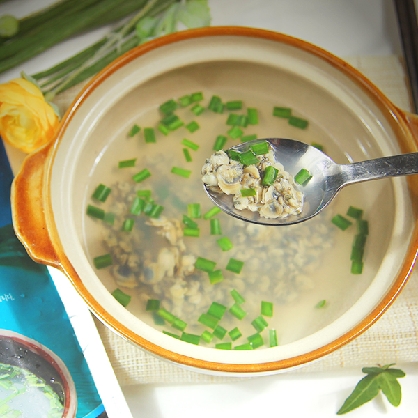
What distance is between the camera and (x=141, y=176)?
95 cm

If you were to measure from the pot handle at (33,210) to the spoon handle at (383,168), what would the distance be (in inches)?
19.0

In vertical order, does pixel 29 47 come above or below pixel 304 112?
above

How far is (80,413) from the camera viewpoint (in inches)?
32.9

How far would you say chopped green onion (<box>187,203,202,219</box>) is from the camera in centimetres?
94

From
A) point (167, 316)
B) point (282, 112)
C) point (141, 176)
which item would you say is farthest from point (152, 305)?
point (282, 112)

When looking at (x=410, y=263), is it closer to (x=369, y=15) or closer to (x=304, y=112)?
(x=304, y=112)

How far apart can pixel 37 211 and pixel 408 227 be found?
593 mm

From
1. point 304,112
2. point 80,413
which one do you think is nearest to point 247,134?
point 304,112

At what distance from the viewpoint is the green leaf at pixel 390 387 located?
89 centimetres

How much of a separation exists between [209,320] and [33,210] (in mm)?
352

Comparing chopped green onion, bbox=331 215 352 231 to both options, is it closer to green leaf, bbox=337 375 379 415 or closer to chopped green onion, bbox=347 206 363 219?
chopped green onion, bbox=347 206 363 219

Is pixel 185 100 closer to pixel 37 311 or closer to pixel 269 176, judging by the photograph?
pixel 269 176

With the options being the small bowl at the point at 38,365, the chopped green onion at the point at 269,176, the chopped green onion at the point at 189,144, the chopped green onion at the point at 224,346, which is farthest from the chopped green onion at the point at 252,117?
the small bowl at the point at 38,365

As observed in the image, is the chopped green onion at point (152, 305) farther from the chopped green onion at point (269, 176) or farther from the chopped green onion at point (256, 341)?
the chopped green onion at point (269, 176)
